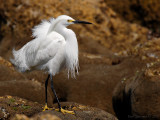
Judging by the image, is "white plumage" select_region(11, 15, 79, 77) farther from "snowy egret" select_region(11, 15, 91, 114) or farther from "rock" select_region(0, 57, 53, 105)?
"rock" select_region(0, 57, 53, 105)

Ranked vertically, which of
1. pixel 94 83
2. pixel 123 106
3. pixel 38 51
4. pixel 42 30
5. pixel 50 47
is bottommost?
pixel 123 106

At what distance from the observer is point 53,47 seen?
5.93 m

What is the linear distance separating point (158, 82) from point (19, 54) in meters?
3.08

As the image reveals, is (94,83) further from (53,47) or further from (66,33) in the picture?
(66,33)

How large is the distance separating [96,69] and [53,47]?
2.96 m

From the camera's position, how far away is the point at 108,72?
8422mm

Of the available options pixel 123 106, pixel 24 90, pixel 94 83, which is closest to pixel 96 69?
pixel 94 83

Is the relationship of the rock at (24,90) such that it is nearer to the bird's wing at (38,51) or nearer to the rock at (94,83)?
the bird's wing at (38,51)

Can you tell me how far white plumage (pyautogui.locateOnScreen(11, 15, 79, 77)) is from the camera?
19.2ft

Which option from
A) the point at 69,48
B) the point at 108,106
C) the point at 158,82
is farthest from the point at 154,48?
the point at 69,48

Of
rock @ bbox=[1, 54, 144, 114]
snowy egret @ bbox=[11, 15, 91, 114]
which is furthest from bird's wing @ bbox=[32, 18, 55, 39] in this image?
rock @ bbox=[1, 54, 144, 114]

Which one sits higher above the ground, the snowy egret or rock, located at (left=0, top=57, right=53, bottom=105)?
the snowy egret

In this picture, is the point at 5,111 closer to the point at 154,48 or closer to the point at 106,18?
the point at 154,48

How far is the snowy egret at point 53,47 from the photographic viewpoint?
231 inches
